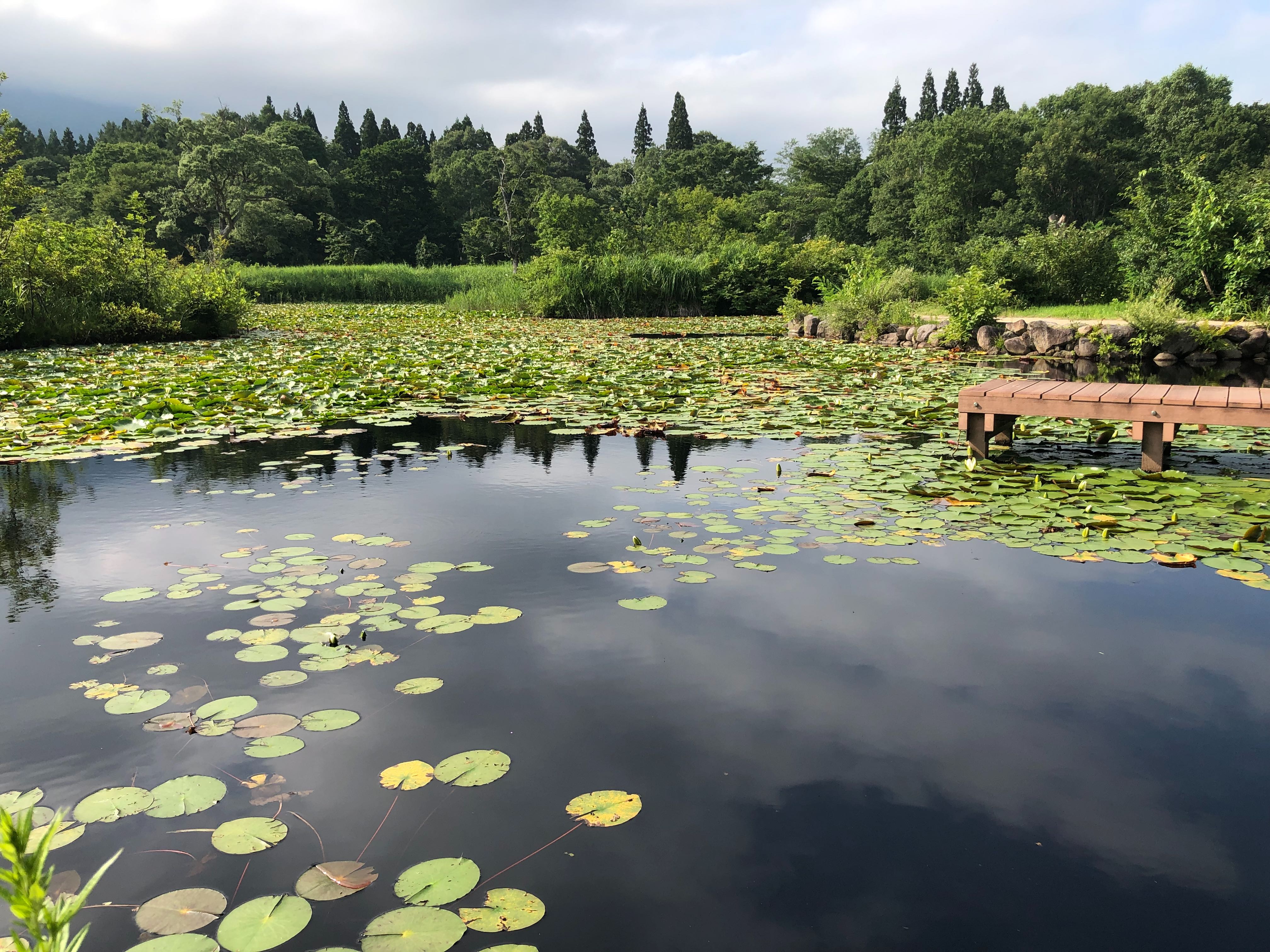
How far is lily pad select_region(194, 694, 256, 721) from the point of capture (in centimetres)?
206

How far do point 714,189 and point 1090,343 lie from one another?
139 feet

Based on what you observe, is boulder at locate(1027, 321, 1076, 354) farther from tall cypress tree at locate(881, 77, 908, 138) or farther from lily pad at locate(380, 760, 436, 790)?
tall cypress tree at locate(881, 77, 908, 138)

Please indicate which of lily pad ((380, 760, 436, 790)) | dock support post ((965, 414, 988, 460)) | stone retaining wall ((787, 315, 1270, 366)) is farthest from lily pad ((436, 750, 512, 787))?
stone retaining wall ((787, 315, 1270, 366))

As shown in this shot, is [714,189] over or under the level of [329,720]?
over

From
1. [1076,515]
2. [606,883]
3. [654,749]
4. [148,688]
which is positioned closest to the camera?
[606,883]

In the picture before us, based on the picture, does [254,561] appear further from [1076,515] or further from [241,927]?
[1076,515]

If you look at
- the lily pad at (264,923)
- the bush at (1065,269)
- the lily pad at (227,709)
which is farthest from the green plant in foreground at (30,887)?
the bush at (1065,269)

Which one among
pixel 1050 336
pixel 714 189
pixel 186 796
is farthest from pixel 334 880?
pixel 714 189

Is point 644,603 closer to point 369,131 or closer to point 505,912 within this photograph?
point 505,912

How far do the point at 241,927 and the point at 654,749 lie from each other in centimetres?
95

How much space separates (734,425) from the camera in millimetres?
5965

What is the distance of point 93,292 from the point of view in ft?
41.0

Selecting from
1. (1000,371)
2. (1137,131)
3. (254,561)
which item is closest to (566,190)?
(1137,131)

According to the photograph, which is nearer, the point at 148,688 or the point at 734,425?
the point at 148,688
